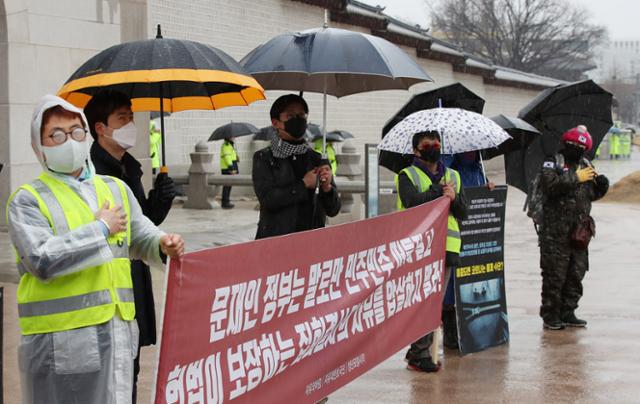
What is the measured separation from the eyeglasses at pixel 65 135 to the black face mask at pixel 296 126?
2033mm

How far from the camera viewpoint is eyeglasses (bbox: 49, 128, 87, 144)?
12.7ft

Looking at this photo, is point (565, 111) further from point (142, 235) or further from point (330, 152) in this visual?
point (330, 152)

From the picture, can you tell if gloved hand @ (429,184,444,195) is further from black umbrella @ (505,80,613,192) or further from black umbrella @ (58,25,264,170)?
black umbrella @ (505,80,613,192)

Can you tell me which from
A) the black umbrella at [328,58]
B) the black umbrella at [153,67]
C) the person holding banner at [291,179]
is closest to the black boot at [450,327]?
the black umbrella at [328,58]

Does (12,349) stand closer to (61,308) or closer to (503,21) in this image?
(61,308)

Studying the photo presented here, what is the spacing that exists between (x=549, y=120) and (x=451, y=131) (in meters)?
2.59

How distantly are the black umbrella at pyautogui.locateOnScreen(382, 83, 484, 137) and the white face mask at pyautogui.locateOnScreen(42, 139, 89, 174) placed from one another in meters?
5.37

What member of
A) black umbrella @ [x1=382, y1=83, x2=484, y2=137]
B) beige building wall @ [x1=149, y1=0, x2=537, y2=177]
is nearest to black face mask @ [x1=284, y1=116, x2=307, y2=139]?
black umbrella @ [x1=382, y1=83, x2=484, y2=137]

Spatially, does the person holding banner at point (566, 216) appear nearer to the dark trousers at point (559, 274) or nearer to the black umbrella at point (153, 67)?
the dark trousers at point (559, 274)

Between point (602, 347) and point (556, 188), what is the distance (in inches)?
53.9

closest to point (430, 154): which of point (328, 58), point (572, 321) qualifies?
point (328, 58)

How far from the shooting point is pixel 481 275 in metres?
8.27

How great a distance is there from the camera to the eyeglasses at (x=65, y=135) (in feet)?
12.7

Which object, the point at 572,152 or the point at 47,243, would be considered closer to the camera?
the point at 47,243
